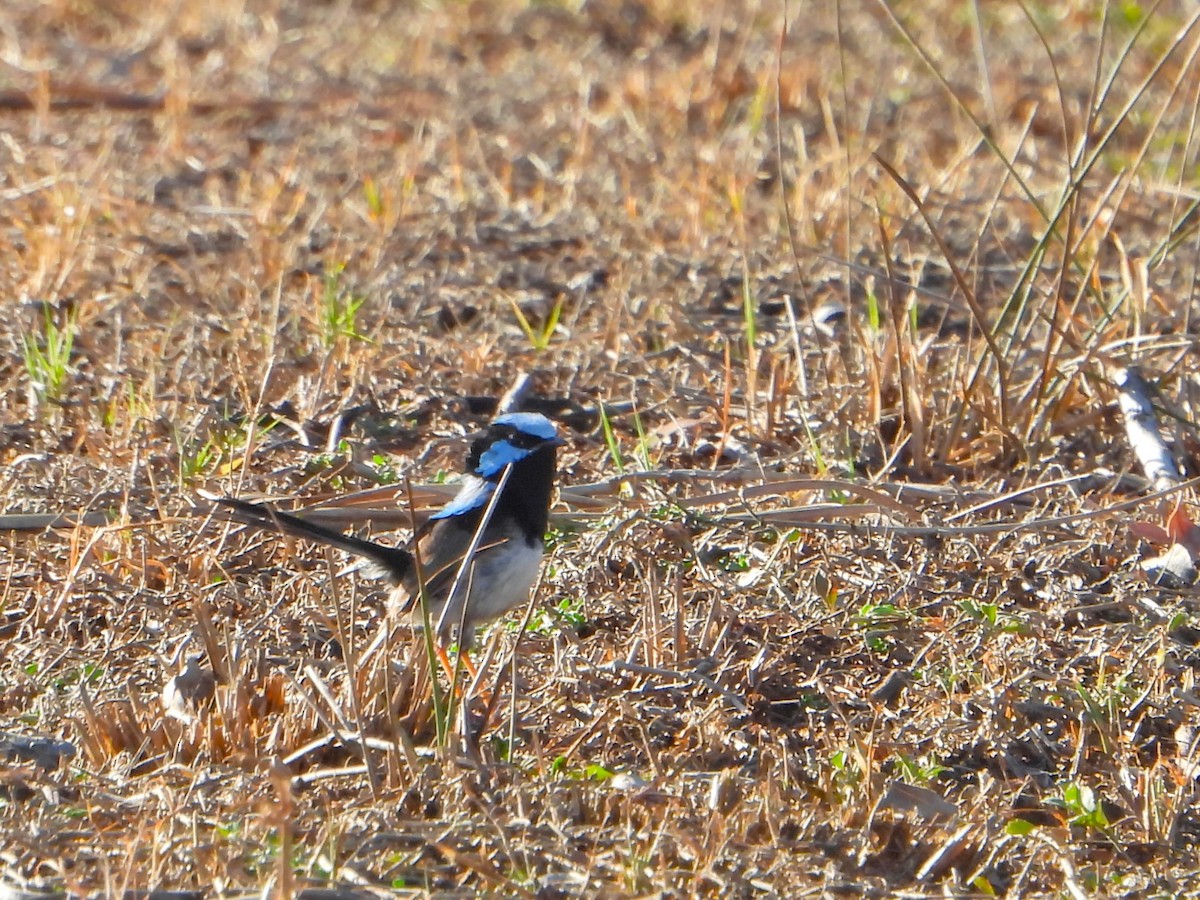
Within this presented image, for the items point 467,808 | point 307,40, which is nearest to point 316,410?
point 467,808

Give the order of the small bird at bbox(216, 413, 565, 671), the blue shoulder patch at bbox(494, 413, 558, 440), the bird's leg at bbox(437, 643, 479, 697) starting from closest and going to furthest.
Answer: the bird's leg at bbox(437, 643, 479, 697)
the small bird at bbox(216, 413, 565, 671)
the blue shoulder patch at bbox(494, 413, 558, 440)

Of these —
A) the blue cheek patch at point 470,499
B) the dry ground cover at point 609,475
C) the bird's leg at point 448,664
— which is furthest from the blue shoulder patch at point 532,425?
the bird's leg at point 448,664

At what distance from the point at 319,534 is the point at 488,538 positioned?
0.46 meters

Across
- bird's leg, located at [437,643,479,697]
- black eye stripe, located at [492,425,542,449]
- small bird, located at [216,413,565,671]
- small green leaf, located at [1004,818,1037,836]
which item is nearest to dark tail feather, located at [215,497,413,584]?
small bird, located at [216,413,565,671]

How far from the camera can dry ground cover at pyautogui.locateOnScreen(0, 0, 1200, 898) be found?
321cm

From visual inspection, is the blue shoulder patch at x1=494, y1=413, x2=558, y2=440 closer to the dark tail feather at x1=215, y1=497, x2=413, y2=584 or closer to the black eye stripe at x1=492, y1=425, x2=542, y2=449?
the black eye stripe at x1=492, y1=425, x2=542, y2=449

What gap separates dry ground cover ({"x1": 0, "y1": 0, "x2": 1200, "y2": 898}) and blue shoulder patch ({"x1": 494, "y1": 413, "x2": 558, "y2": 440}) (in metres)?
0.33

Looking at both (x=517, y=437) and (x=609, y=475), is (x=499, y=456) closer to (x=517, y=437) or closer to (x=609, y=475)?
(x=517, y=437)

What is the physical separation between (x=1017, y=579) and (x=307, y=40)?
5810 millimetres

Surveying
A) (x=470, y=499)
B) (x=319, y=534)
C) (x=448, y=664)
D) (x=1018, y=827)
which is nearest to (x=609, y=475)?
(x=470, y=499)

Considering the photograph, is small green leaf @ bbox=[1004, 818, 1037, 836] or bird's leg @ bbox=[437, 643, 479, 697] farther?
bird's leg @ bbox=[437, 643, 479, 697]

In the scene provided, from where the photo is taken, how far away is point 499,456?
4094 mm

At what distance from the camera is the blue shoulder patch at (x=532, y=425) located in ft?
13.4

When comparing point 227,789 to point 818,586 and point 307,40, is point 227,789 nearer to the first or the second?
point 818,586
